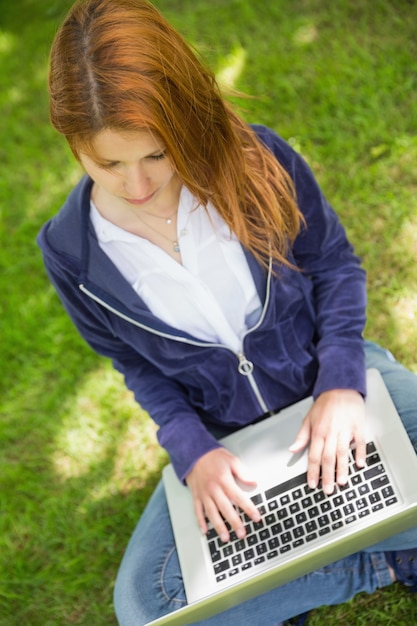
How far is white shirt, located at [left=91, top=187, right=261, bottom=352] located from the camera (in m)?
1.47

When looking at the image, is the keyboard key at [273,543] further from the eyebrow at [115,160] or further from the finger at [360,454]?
the eyebrow at [115,160]

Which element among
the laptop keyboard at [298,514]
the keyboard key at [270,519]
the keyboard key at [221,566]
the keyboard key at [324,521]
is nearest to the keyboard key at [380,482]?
the laptop keyboard at [298,514]

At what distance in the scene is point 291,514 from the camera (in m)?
1.43

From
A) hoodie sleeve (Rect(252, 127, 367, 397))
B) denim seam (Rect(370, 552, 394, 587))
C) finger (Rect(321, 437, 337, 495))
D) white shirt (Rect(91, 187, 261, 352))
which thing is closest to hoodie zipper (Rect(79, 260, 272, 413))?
white shirt (Rect(91, 187, 261, 352))

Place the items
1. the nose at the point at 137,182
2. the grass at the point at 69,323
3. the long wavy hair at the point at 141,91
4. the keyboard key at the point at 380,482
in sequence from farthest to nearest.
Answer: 1. the grass at the point at 69,323
2. the keyboard key at the point at 380,482
3. the nose at the point at 137,182
4. the long wavy hair at the point at 141,91

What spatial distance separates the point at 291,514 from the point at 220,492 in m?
0.16

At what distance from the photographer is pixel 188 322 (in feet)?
5.05

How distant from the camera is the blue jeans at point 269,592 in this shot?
5.09 feet

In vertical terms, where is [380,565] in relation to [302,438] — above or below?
below

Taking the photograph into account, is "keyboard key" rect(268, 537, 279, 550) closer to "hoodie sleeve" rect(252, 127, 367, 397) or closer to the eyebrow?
"hoodie sleeve" rect(252, 127, 367, 397)

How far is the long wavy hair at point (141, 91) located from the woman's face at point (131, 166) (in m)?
0.02

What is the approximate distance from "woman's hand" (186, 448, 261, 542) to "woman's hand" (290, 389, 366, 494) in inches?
5.6

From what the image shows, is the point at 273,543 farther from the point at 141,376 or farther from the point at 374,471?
the point at 141,376

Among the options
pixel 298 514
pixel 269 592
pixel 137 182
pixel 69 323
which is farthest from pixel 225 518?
pixel 69 323
